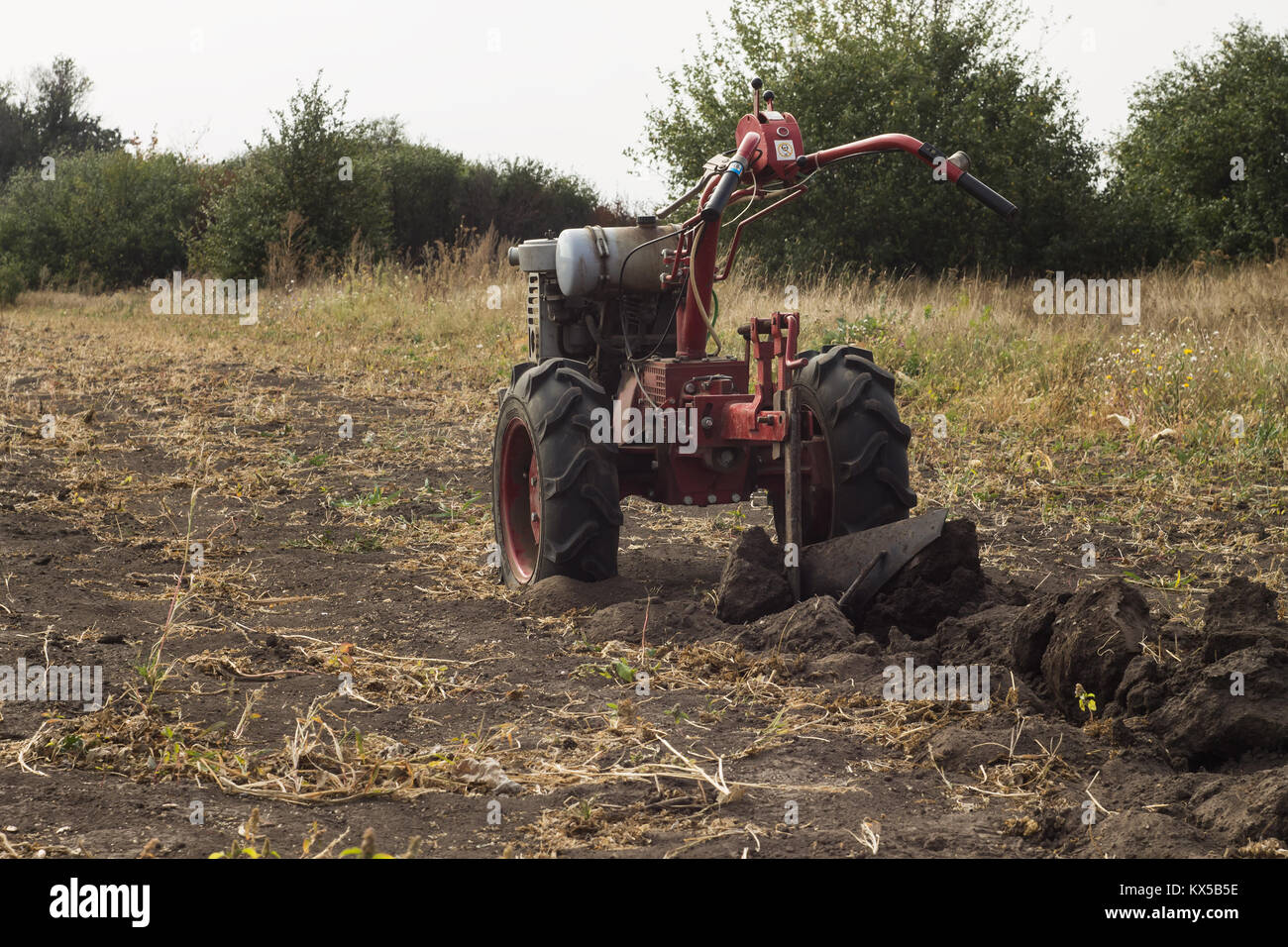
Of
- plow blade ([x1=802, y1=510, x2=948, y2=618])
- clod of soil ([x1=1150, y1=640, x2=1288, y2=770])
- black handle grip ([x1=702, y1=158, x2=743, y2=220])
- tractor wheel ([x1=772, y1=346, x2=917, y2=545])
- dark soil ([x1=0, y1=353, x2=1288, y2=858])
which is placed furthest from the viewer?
tractor wheel ([x1=772, y1=346, x2=917, y2=545])

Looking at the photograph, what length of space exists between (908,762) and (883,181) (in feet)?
61.9

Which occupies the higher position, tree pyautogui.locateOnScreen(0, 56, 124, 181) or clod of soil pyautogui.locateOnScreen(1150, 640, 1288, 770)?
tree pyautogui.locateOnScreen(0, 56, 124, 181)

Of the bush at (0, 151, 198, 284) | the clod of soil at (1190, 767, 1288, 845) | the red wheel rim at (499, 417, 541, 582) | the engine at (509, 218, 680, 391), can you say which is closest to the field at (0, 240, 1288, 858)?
the clod of soil at (1190, 767, 1288, 845)

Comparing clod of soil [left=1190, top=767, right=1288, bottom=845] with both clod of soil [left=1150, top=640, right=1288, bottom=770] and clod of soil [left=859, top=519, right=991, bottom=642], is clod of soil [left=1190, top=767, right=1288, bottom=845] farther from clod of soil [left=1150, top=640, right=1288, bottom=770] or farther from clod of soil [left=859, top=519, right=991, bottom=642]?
clod of soil [left=859, top=519, right=991, bottom=642]

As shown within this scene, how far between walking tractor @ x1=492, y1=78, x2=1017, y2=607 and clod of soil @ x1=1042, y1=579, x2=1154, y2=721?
31.6 inches

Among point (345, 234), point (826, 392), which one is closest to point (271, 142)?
point (345, 234)

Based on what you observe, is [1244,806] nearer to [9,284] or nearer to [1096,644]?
[1096,644]

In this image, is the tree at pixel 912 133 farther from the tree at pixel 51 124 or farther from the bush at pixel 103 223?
the tree at pixel 51 124

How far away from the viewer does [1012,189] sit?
870 inches

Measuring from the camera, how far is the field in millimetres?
3273

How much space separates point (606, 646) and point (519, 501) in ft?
4.87

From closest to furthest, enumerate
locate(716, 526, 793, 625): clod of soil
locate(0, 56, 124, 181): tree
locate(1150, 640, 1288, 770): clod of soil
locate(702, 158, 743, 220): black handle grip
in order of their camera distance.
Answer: locate(1150, 640, 1288, 770): clod of soil < locate(702, 158, 743, 220): black handle grip < locate(716, 526, 793, 625): clod of soil < locate(0, 56, 124, 181): tree

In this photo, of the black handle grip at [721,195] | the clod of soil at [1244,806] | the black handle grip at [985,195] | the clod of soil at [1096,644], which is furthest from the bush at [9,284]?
the clod of soil at [1244,806]

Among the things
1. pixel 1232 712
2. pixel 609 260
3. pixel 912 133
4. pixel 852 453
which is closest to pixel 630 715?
pixel 852 453
